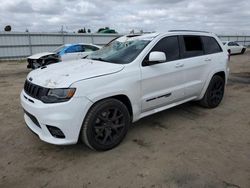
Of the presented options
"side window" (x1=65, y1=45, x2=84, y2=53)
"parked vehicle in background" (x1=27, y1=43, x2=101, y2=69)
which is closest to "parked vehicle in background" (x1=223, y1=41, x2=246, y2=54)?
"parked vehicle in background" (x1=27, y1=43, x2=101, y2=69)

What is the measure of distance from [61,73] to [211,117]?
3200 mm

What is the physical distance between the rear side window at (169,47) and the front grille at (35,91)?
1985 millimetres

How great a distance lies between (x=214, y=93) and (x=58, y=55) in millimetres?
8668

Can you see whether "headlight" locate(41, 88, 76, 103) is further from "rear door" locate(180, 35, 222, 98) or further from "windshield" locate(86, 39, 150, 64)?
"rear door" locate(180, 35, 222, 98)

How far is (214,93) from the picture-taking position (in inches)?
198

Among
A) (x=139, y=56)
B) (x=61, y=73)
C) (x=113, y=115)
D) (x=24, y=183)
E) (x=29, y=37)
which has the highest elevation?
(x=29, y=37)

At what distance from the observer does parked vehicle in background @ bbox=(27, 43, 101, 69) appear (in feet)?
36.0

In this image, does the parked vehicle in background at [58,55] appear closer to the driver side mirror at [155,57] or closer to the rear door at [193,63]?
the rear door at [193,63]

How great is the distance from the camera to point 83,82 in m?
2.90

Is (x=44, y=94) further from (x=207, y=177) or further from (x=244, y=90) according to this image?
(x=244, y=90)

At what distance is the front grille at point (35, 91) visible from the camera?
295 centimetres

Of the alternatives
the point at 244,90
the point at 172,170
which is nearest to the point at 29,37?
the point at 244,90

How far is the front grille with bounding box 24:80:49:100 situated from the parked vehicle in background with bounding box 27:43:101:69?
8.16 metres

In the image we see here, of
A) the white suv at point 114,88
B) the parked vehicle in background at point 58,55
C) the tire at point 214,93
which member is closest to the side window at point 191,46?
the white suv at point 114,88
